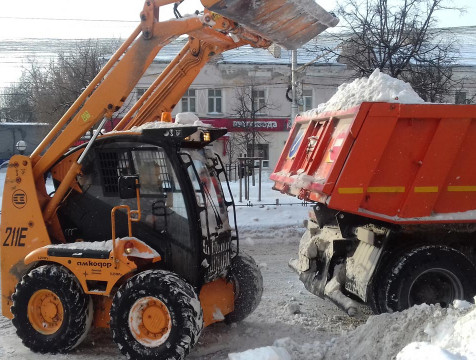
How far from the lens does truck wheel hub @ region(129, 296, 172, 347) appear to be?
16.5ft

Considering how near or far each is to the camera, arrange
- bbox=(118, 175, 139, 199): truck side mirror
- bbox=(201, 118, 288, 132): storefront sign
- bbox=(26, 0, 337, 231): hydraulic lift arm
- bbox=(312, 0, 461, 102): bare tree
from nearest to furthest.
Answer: bbox=(118, 175, 139, 199): truck side mirror
bbox=(26, 0, 337, 231): hydraulic lift arm
bbox=(312, 0, 461, 102): bare tree
bbox=(201, 118, 288, 132): storefront sign

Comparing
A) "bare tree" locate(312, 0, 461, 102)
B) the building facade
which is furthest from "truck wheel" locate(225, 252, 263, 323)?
the building facade

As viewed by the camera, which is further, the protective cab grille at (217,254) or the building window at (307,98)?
the building window at (307,98)

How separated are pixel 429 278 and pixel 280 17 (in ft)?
10.5

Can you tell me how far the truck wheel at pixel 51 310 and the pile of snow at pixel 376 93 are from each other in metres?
3.50

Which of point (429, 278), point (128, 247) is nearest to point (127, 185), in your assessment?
point (128, 247)

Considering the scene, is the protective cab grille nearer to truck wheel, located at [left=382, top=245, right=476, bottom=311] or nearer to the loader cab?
the loader cab

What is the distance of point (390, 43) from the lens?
56.5 feet

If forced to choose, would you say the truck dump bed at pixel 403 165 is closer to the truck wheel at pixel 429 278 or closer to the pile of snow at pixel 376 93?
the pile of snow at pixel 376 93

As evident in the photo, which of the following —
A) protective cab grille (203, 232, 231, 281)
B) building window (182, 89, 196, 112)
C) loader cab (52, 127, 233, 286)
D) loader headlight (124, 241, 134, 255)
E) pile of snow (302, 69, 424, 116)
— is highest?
building window (182, 89, 196, 112)

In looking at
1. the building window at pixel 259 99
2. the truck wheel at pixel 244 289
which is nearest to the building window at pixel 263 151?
the building window at pixel 259 99

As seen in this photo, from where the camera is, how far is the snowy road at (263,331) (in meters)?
5.51

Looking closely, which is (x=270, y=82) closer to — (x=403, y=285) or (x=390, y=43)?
(x=390, y=43)

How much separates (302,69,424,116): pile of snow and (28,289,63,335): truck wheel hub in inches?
147
